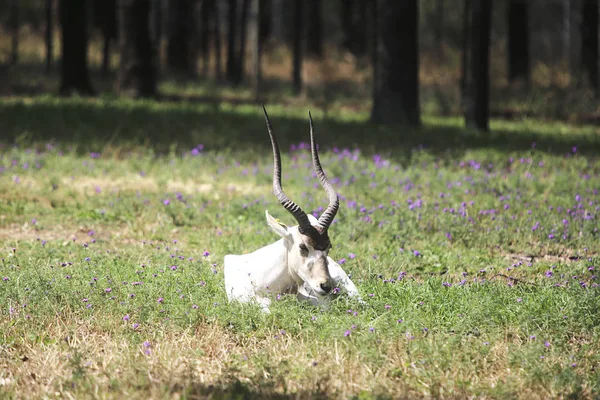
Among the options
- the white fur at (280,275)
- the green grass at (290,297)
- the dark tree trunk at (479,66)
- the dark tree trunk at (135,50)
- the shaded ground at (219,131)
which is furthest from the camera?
the dark tree trunk at (135,50)

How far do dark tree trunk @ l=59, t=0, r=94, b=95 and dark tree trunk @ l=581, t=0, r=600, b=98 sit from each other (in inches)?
502

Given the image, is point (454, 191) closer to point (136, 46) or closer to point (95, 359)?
point (95, 359)

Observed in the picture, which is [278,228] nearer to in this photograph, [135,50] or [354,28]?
[135,50]

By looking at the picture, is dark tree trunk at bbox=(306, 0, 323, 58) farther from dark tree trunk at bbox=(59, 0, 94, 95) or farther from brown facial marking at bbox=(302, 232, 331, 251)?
brown facial marking at bbox=(302, 232, 331, 251)

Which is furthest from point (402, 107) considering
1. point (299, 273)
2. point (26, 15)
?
point (26, 15)

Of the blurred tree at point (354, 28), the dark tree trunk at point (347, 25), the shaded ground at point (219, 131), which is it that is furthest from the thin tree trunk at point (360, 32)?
the shaded ground at point (219, 131)

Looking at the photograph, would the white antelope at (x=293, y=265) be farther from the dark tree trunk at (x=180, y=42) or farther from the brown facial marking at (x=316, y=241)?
the dark tree trunk at (x=180, y=42)

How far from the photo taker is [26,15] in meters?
42.8

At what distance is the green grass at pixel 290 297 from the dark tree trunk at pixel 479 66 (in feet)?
4.33

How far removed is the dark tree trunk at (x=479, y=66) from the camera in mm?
13469

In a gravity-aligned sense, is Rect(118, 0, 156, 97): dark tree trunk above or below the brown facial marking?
above

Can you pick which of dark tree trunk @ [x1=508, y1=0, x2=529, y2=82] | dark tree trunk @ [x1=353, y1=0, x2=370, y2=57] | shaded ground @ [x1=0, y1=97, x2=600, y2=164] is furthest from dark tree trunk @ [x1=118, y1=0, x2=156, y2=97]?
dark tree trunk @ [x1=353, y1=0, x2=370, y2=57]

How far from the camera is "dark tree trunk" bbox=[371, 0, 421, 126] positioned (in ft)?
46.7

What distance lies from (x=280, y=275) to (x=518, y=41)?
20.0 metres
